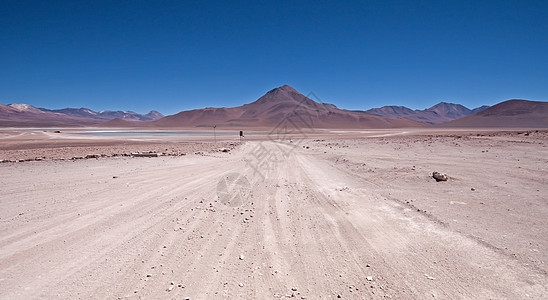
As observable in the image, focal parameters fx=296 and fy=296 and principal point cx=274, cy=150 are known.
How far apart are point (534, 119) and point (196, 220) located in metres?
152

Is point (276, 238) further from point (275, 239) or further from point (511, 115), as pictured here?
point (511, 115)

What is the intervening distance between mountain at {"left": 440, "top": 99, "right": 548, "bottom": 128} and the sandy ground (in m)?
137

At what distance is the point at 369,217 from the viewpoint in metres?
6.04

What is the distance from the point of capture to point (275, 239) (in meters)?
4.86

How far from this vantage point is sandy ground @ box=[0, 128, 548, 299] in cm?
349

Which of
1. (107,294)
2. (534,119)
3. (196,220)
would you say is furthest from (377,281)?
(534,119)

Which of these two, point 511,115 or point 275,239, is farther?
point 511,115

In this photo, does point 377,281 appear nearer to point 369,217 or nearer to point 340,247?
point 340,247

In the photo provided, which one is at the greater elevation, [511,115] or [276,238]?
[511,115]

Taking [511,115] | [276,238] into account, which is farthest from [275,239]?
[511,115]

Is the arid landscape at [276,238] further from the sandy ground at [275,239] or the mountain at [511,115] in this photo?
the mountain at [511,115]

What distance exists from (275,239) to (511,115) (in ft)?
564

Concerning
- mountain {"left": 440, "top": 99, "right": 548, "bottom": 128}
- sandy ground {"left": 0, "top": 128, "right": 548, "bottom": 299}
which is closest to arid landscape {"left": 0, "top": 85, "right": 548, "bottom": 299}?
sandy ground {"left": 0, "top": 128, "right": 548, "bottom": 299}

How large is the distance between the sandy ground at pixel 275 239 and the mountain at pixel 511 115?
449 ft
